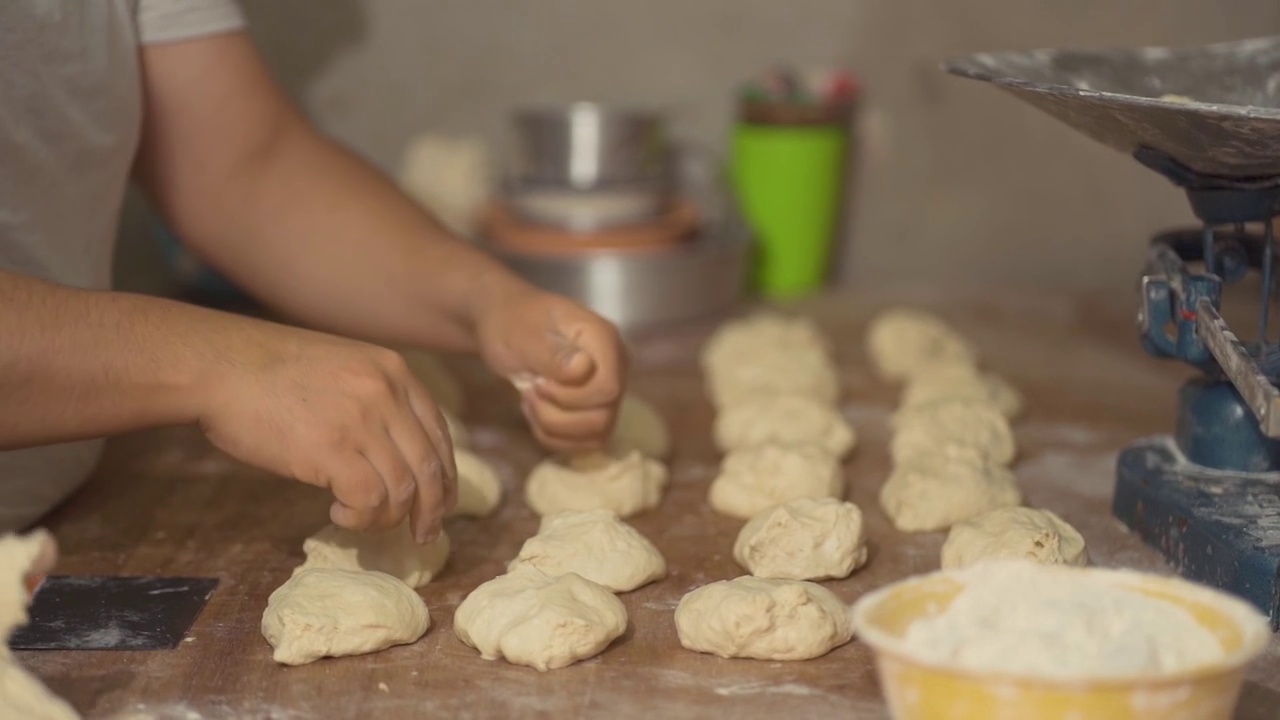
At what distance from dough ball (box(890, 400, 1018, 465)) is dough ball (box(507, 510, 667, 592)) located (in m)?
0.55

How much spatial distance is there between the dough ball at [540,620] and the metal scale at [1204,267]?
2.22 feet

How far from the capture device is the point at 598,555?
160 centimetres

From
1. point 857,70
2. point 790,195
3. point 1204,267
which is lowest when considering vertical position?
point 790,195

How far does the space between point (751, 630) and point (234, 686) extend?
52 cm

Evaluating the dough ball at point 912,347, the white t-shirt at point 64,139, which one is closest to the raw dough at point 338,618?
the white t-shirt at point 64,139

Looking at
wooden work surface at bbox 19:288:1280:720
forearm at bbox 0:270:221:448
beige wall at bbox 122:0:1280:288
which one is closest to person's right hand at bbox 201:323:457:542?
forearm at bbox 0:270:221:448

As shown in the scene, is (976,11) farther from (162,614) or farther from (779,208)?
(162,614)

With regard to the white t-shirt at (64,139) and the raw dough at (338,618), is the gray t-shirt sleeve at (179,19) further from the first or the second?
the raw dough at (338,618)

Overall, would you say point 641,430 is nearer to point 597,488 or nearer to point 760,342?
point 597,488

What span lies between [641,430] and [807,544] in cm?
52

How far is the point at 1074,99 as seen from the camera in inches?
57.6

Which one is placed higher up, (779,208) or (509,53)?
(509,53)

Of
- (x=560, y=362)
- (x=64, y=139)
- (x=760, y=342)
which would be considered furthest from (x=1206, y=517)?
(x=64, y=139)

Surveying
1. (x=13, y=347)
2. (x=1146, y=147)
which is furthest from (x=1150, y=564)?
(x=13, y=347)
